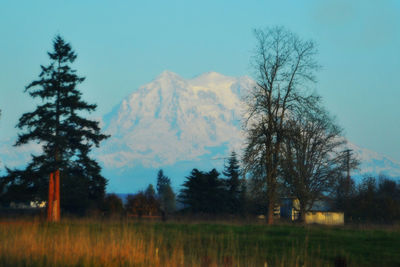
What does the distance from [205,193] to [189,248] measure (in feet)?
146

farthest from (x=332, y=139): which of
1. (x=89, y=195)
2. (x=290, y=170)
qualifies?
(x=89, y=195)

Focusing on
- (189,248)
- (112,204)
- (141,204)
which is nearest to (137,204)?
(141,204)

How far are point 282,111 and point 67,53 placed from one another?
54.6ft

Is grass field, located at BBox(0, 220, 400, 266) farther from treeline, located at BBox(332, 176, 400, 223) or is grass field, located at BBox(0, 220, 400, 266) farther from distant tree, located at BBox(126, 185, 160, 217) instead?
distant tree, located at BBox(126, 185, 160, 217)

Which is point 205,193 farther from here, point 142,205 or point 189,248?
point 189,248

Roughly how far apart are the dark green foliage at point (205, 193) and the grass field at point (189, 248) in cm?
3412

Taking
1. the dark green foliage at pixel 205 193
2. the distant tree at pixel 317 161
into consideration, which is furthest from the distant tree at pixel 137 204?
the distant tree at pixel 317 161

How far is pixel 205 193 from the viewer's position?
60.4 meters

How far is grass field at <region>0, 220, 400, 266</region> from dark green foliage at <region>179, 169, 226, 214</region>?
112ft

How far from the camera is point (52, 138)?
3534cm

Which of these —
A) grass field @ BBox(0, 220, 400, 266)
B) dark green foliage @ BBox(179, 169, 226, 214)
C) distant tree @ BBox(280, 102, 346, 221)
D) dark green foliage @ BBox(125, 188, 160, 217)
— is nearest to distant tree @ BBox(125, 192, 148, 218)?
dark green foliage @ BBox(125, 188, 160, 217)

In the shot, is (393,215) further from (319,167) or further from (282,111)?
(282,111)

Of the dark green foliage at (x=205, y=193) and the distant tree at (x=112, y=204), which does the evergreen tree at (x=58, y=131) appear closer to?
the distant tree at (x=112, y=204)

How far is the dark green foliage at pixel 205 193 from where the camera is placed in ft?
196
